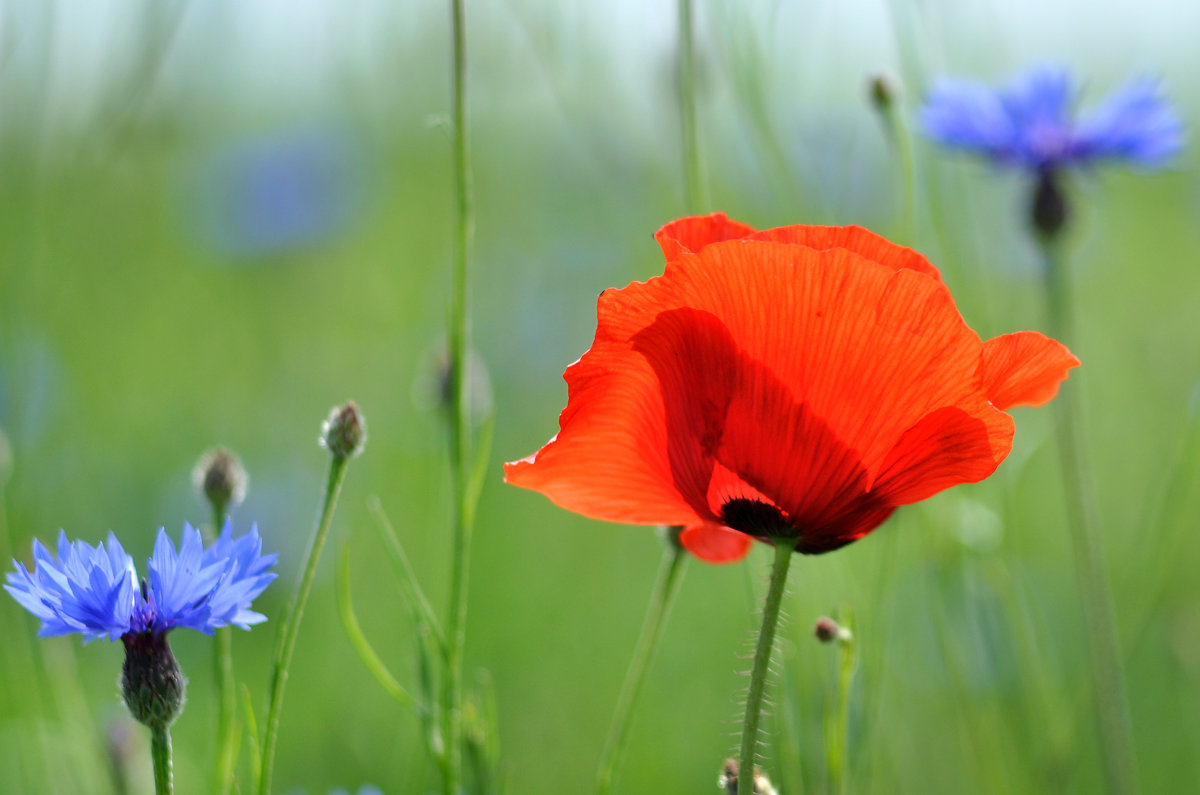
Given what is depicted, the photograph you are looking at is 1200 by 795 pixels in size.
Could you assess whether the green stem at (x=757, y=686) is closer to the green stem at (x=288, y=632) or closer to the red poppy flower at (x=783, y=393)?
the red poppy flower at (x=783, y=393)

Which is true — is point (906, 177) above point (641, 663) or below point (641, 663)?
above

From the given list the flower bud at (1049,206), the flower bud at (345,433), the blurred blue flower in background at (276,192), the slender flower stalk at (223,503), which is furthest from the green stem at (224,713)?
the blurred blue flower in background at (276,192)

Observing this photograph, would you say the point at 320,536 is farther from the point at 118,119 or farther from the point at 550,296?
the point at 550,296

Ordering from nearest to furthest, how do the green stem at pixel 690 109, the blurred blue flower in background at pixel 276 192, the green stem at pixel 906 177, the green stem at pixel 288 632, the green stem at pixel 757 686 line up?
1. the green stem at pixel 757 686
2. the green stem at pixel 288 632
3. the green stem at pixel 690 109
4. the green stem at pixel 906 177
5. the blurred blue flower in background at pixel 276 192

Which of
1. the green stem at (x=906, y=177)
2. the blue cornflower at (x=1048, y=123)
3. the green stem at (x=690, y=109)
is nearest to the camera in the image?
the green stem at (x=690, y=109)

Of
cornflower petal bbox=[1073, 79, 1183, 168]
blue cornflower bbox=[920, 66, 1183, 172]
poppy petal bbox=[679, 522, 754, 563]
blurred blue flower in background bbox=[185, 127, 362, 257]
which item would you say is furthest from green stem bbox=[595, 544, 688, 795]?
blurred blue flower in background bbox=[185, 127, 362, 257]

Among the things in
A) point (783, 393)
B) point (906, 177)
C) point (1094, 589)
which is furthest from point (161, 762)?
point (1094, 589)

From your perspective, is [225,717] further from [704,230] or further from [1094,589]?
[1094,589]
